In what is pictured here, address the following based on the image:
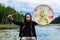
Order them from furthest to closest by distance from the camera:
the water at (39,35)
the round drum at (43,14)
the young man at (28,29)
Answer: the water at (39,35) < the round drum at (43,14) < the young man at (28,29)

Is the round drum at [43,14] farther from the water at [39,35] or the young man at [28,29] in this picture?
the water at [39,35]

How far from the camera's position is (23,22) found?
15.3 ft

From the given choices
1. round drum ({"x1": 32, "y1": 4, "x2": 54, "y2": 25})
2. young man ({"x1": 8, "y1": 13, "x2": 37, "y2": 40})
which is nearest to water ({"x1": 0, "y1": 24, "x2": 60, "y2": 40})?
round drum ({"x1": 32, "y1": 4, "x2": 54, "y2": 25})

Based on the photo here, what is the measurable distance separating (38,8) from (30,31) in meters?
0.57

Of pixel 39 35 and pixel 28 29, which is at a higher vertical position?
pixel 28 29

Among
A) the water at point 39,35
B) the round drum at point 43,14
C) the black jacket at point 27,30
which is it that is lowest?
the water at point 39,35

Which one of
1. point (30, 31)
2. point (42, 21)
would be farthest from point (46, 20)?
point (30, 31)

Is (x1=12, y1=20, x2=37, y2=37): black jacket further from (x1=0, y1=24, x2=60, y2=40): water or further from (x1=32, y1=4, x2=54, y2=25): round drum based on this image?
(x1=0, y1=24, x2=60, y2=40): water

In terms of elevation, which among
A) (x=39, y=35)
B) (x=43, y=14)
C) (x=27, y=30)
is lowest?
(x=39, y=35)

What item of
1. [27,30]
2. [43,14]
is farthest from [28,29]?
[43,14]

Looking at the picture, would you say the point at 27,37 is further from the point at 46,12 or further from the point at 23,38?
the point at 46,12

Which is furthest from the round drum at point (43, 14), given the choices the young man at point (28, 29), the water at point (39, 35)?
the water at point (39, 35)

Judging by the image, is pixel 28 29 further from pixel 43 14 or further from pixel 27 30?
pixel 43 14

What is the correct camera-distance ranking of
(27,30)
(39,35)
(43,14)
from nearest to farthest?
(27,30) < (43,14) < (39,35)
